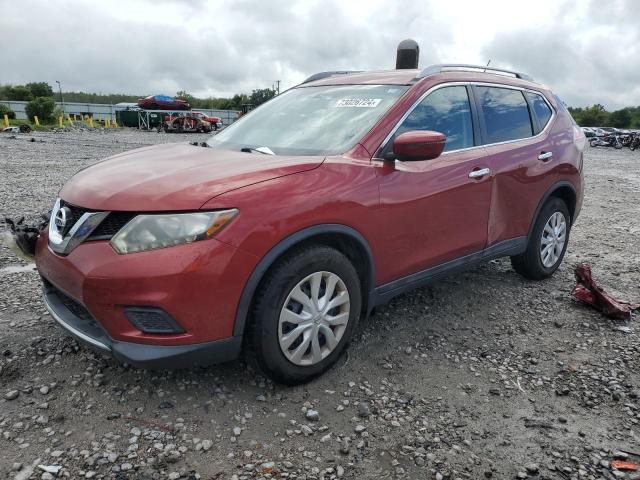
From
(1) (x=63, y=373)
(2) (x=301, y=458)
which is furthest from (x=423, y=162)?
(1) (x=63, y=373)

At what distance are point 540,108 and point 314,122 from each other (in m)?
2.34

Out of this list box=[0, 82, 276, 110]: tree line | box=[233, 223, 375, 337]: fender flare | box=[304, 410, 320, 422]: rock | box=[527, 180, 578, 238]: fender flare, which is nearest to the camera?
box=[233, 223, 375, 337]: fender flare

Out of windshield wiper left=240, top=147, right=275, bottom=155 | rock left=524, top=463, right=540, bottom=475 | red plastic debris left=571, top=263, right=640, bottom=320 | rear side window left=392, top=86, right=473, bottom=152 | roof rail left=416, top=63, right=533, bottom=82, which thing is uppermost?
roof rail left=416, top=63, right=533, bottom=82

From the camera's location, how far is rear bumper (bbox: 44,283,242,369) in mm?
2301

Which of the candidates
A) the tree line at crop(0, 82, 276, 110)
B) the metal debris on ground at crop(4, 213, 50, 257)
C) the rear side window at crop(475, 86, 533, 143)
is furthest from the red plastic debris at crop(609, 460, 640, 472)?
the tree line at crop(0, 82, 276, 110)

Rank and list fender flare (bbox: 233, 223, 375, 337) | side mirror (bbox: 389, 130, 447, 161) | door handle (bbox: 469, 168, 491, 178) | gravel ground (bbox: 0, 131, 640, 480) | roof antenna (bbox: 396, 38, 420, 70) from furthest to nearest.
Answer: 1. roof antenna (bbox: 396, 38, 420, 70)
2. door handle (bbox: 469, 168, 491, 178)
3. side mirror (bbox: 389, 130, 447, 161)
4. fender flare (bbox: 233, 223, 375, 337)
5. gravel ground (bbox: 0, 131, 640, 480)

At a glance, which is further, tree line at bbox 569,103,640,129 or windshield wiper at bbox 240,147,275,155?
tree line at bbox 569,103,640,129

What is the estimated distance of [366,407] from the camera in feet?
8.70

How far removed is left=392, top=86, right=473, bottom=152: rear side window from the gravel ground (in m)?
1.34

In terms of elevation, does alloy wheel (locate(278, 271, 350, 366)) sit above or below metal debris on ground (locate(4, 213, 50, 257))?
below

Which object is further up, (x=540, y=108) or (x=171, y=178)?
(x=540, y=108)

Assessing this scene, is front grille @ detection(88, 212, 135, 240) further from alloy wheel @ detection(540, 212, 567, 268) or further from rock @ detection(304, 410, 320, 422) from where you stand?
alloy wheel @ detection(540, 212, 567, 268)

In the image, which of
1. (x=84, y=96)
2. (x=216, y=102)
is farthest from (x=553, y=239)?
(x=84, y=96)

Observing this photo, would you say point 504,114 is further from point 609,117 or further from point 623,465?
point 609,117
